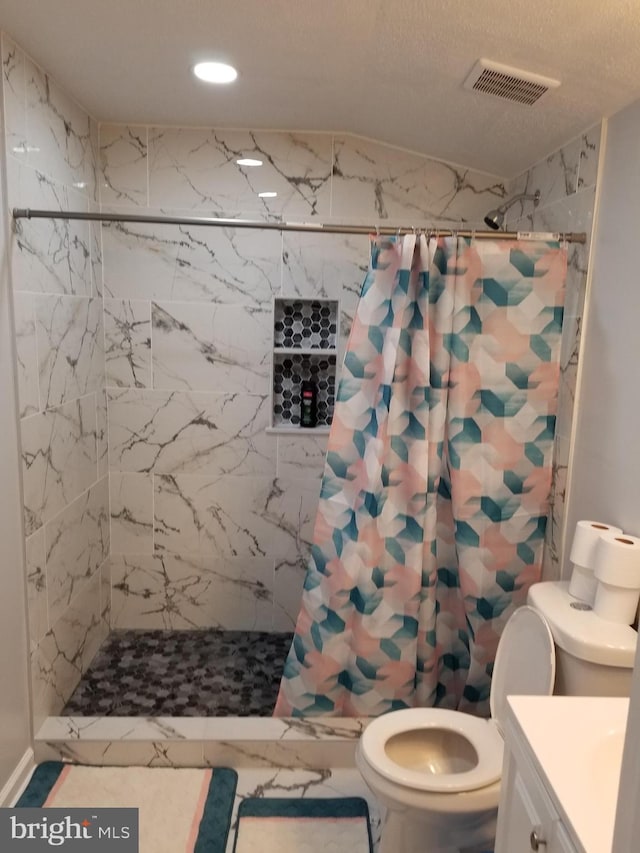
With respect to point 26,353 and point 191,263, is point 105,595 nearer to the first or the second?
point 26,353

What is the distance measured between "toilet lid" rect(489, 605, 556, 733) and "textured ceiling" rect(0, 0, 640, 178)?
1.48 metres

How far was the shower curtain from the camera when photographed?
212 centimetres

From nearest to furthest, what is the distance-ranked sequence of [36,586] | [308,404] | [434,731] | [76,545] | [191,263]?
1. [434,731]
2. [36,586]
3. [76,545]
4. [191,263]
5. [308,404]

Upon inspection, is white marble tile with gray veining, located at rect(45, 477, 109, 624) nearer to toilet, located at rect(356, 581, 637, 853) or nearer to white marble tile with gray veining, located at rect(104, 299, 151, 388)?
white marble tile with gray veining, located at rect(104, 299, 151, 388)

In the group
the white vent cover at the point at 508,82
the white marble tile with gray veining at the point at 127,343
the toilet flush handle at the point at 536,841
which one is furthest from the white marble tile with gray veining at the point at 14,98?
the toilet flush handle at the point at 536,841

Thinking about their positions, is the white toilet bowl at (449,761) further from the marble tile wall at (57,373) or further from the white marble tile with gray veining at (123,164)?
the white marble tile with gray veining at (123,164)

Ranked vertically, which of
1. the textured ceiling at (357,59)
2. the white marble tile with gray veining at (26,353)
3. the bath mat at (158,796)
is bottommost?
the bath mat at (158,796)

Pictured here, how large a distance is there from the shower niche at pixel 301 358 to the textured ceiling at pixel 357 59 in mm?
806

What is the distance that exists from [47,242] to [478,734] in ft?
7.10

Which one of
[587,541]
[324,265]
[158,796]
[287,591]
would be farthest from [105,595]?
[587,541]

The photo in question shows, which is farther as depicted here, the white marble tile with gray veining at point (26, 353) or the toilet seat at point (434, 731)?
the white marble tile with gray veining at point (26, 353)

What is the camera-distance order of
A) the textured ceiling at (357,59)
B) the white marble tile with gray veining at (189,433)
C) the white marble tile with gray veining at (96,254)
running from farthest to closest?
the white marble tile with gray veining at (189,433) < the white marble tile with gray veining at (96,254) < the textured ceiling at (357,59)

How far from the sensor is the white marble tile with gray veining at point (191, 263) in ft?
9.51

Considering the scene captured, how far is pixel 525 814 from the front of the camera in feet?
3.98
